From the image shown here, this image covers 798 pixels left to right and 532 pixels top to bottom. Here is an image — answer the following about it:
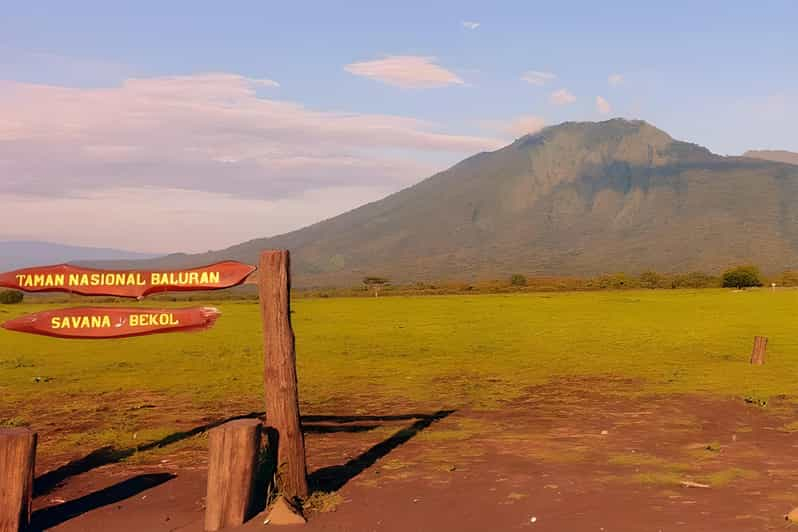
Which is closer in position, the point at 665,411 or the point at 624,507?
the point at 624,507

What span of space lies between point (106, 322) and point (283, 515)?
136 inches

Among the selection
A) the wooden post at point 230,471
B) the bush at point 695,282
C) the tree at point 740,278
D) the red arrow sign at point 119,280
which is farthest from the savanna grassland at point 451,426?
the tree at point 740,278

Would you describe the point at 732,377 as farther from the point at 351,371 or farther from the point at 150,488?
the point at 150,488

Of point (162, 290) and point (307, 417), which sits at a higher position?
point (162, 290)

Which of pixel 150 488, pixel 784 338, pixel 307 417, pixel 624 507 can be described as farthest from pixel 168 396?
pixel 784 338

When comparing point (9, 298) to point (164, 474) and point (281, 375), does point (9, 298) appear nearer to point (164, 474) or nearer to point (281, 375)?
point (164, 474)

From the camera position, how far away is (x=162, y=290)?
1134 centimetres

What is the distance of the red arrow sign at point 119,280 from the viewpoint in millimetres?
11180

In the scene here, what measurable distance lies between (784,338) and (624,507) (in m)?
27.1

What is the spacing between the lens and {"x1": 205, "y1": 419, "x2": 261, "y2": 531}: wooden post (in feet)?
31.4

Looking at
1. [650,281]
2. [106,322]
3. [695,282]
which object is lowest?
[695,282]

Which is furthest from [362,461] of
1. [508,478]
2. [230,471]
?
[230,471]

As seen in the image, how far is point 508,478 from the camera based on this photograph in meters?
11.8

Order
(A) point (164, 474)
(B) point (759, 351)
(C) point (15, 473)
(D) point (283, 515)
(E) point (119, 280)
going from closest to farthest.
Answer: (C) point (15, 473) < (D) point (283, 515) < (E) point (119, 280) < (A) point (164, 474) < (B) point (759, 351)
